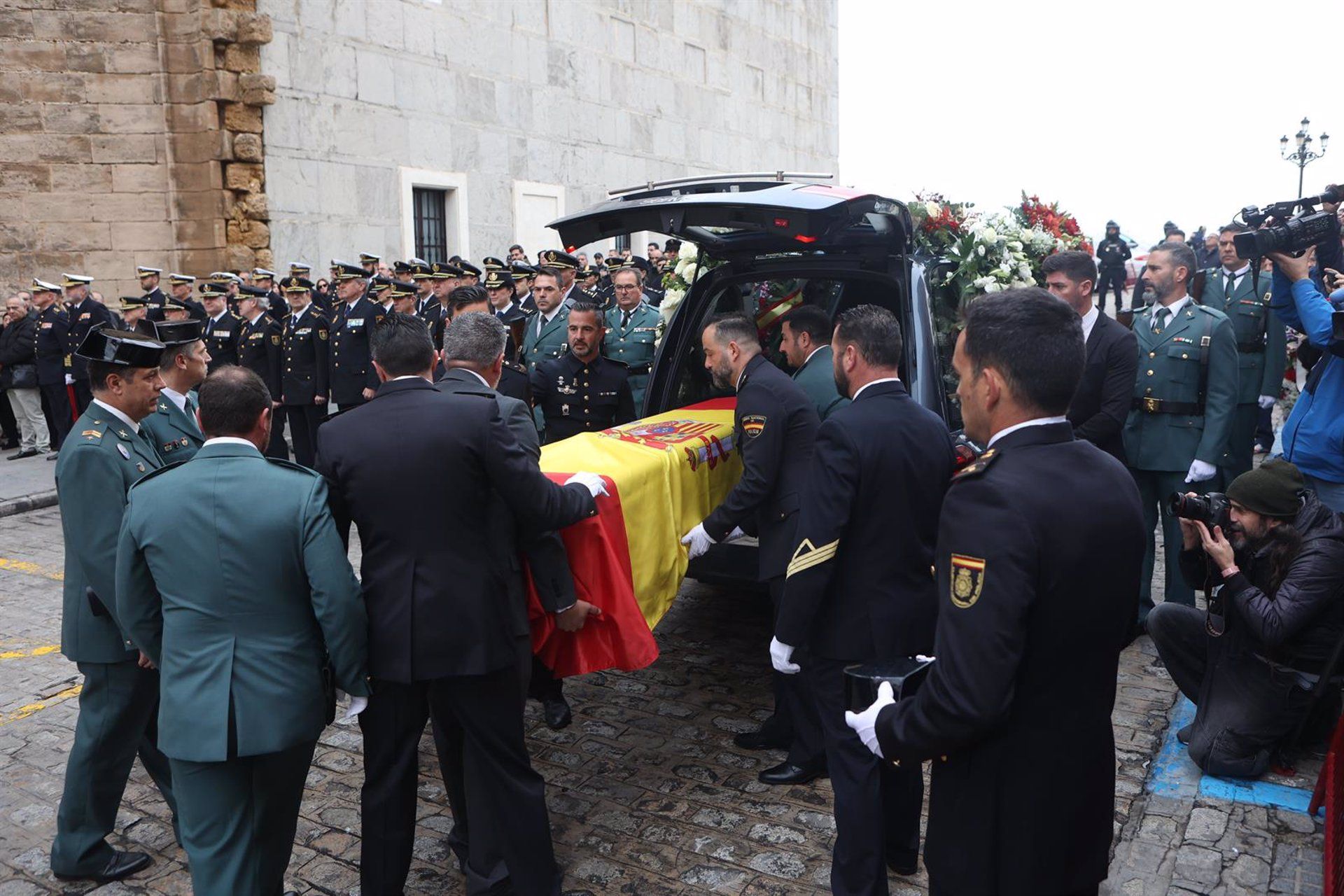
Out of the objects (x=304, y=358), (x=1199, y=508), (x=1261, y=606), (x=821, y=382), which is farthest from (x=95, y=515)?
(x=304, y=358)

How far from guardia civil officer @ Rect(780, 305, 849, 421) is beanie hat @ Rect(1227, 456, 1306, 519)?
164cm

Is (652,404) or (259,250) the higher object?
(259,250)

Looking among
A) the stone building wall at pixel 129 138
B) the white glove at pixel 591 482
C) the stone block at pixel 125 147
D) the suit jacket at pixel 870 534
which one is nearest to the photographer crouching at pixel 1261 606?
the suit jacket at pixel 870 534

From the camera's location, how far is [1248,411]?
24.4 feet

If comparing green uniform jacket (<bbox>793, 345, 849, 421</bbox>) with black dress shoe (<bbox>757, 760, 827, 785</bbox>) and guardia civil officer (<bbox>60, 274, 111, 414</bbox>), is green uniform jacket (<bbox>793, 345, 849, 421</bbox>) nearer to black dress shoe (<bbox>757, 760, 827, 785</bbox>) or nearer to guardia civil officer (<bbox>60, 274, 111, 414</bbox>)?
black dress shoe (<bbox>757, 760, 827, 785</bbox>)

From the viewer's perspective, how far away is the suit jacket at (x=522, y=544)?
3.28m

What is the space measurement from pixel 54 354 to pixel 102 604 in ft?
33.9

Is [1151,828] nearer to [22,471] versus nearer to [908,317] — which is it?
[908,317]

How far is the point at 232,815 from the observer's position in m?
2.94

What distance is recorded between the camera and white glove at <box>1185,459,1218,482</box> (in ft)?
17.5

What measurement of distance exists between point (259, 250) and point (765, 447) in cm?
1162

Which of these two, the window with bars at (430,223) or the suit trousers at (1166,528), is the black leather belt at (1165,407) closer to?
the suit trousers at (1166,528)

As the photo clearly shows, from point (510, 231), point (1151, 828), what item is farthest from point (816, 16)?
point (1151, 828)

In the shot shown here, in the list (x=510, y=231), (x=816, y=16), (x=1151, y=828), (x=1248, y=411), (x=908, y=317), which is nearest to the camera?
(x=1151, y=828)
